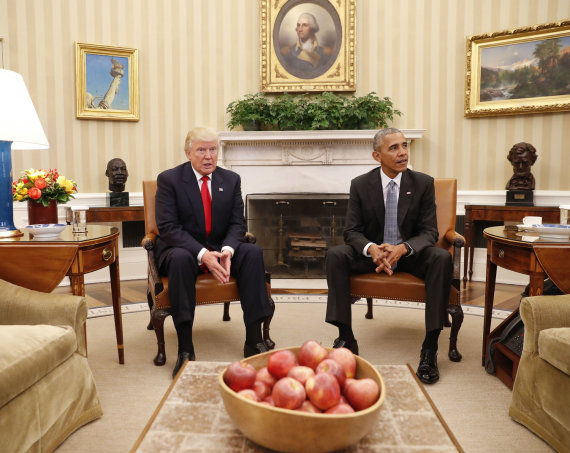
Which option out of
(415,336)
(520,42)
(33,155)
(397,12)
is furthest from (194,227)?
(520,42)

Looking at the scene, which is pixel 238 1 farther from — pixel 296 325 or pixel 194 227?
pixel 296 325

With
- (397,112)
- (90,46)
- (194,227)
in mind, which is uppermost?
(90,46)

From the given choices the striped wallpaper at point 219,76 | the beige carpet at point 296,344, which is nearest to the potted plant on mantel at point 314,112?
the striped wallpaper at point 219,76

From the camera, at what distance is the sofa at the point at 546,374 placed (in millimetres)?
1751

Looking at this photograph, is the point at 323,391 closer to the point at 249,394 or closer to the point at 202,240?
the point at 249,394

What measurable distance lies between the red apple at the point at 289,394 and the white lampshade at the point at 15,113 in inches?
84.8


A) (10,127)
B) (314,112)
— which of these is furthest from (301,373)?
(314,112)

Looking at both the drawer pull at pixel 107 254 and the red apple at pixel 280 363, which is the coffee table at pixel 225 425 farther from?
the drawer pull at pixel 107 254

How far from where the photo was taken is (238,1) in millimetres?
5297

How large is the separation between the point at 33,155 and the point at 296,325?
11.5 ft

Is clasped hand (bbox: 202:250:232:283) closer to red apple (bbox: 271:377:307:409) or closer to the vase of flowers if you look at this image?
the vase of flowers

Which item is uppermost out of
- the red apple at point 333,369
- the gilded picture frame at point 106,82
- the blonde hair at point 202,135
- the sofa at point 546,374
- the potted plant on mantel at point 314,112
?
the gilded picture frame at point 106,82

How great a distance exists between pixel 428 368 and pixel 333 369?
150 cm

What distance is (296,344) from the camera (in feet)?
10.1
